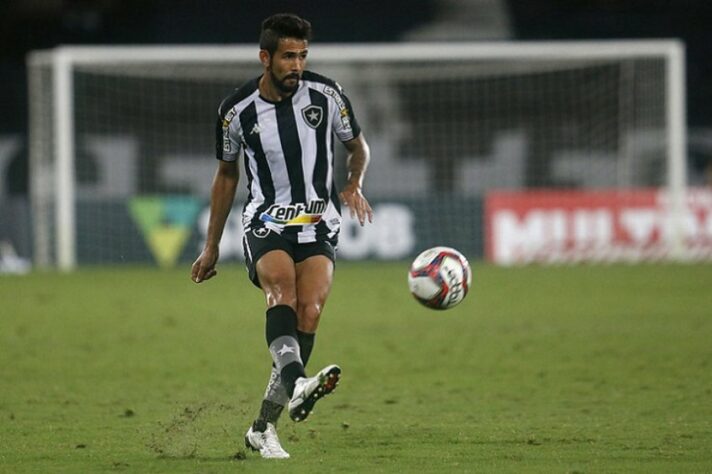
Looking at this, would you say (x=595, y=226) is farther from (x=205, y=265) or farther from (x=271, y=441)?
(x=271, y=441)

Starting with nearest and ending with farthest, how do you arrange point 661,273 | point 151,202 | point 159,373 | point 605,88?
point 159,373 → point 661,273 → point 151,202 → point 605,88

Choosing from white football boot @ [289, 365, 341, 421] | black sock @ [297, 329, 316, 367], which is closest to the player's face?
black sock @ [297, 329, 316, 367]

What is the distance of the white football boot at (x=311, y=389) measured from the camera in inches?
229

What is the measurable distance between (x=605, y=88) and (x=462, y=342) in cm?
1142

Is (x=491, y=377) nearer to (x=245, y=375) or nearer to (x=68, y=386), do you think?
(x=245, y=375)

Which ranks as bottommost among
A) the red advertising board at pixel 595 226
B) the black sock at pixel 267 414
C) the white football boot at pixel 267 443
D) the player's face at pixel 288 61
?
the red advertising board at pixel 595 226

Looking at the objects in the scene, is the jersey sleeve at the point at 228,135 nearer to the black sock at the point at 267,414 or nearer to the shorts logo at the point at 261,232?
the shorts logo at the point at 261,232

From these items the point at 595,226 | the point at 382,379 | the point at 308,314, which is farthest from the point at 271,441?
the point at 595,226

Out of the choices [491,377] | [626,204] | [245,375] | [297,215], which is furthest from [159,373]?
[626,204]

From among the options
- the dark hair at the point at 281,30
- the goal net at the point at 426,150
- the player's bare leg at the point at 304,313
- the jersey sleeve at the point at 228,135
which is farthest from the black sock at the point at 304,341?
the goal net at the point at 426,150

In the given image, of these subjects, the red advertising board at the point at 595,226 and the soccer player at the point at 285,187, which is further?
the red advertising board at the point at 595,226

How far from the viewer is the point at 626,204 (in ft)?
71.7

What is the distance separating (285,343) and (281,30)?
144 centimetres

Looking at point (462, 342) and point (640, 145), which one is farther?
point (640, 145)
